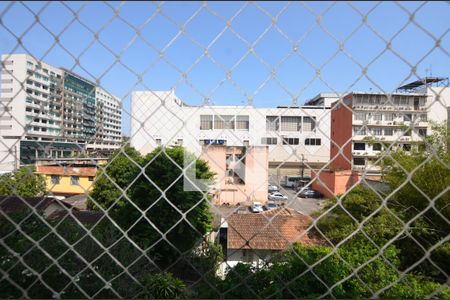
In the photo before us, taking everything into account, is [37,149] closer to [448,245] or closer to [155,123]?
[155,123]

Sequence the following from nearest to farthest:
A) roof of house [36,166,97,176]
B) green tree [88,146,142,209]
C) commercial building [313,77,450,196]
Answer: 1. commercial building [313,77,450,196]
2. green tree [88,146,142,209]
3. roof of house [36,166,97,176]

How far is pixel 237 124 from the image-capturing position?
3.53 feet

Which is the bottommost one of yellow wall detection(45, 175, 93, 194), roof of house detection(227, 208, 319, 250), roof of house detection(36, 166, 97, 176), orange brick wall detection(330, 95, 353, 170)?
roof of house detection(227, 208, 319, 250)

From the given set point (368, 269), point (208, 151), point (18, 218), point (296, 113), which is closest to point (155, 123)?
point (208, 151)

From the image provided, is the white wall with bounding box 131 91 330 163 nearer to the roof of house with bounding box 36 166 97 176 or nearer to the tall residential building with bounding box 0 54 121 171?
the tall residential building with bounding box 0 54 121 171

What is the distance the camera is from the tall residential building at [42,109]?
999 mm

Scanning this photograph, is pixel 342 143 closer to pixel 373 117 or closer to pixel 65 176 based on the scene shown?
pixel 373 117

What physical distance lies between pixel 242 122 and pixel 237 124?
1.2 inches

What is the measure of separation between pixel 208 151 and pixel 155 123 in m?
0.23

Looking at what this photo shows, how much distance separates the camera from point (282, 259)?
5.76 ft

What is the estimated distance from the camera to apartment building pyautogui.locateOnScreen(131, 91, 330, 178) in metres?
0.98

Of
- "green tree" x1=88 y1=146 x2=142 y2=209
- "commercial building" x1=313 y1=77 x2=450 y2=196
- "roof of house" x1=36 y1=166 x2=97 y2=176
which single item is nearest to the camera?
"commercial building" x1=313 y1=77 x2=450 y2=196

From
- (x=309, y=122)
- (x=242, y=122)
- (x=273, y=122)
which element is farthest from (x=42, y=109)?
(x=309, y=122)

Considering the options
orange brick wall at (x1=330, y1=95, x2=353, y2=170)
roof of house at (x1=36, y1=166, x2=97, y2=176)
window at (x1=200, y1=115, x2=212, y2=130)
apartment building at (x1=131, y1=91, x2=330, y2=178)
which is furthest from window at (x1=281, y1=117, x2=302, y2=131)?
roof of house at (x1=36, y1=166, x2=97, y2=176)
